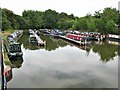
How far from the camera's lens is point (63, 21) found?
72812mm

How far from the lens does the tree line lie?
133ft

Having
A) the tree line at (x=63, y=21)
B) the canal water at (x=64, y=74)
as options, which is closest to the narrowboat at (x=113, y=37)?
the tree line at (x=63, y=21)

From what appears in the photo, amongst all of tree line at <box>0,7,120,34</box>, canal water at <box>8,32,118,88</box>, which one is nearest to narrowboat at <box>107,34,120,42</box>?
tree line at <box>0,7,120,34</box>

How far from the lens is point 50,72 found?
14.9m

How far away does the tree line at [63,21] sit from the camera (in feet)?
133

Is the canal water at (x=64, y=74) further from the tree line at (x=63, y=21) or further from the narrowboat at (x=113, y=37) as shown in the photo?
the tree line at (x=63, y=21)

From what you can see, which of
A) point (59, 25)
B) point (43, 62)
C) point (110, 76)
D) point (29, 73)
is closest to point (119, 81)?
point (110, 76)

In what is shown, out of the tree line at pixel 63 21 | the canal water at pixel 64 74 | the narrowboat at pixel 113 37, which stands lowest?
the canal water at pixel 64 74

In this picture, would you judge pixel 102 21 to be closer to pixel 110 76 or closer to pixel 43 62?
pixel 43 62

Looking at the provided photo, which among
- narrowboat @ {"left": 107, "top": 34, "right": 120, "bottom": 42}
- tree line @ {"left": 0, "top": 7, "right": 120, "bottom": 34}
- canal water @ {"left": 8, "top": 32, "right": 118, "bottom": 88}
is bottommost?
canal water @ {"left": 8, "top": 32, "right": 118, "bottom": 88}

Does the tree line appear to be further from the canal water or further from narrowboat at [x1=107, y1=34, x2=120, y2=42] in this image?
the canal water

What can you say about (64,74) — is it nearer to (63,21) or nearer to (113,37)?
(113,37)

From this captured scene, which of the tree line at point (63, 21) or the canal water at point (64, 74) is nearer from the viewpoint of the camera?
the canal water at point (64, 74)

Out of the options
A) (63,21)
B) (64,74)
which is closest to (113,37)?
(64,74)
